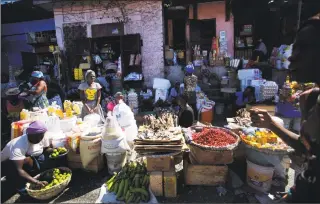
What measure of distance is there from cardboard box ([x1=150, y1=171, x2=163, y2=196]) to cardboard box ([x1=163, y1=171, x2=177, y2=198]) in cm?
7

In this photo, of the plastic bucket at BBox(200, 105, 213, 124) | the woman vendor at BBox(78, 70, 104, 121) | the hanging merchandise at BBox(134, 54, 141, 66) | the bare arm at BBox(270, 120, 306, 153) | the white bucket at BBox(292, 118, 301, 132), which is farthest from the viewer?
the hanging merchandise at BBox(134, 54, 141, 66)

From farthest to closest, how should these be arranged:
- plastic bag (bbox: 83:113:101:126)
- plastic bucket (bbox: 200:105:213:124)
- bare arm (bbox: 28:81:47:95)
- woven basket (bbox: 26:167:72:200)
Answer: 1. plastic bucket (bbox: 200:105:213:124)
2. bare arm (bbox: 28:81:47:95)
3. plastic bag (bbox: 83:113:101:126)
4. woven basket (bbox: 26:167:72:200)

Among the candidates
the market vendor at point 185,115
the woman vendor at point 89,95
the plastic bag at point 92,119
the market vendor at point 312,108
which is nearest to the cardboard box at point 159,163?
the market vendor at point 185,115

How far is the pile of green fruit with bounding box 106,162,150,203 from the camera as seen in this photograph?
3436 millimetres

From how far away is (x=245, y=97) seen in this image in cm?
787

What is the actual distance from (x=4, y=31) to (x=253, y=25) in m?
13.3

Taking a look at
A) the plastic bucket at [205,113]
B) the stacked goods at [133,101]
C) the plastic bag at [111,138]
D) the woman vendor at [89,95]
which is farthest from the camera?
the stacked goods at [133,101]

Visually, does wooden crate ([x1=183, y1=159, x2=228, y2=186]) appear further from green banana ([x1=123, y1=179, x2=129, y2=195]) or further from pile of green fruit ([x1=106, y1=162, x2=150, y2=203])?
green banana ([x1=123, y1=179, x2=129, y2=195])

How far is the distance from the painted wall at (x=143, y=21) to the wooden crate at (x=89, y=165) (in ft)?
18.1

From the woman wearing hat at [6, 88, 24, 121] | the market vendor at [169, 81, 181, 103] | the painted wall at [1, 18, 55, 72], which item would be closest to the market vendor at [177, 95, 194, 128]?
the market vendor at [169, 81, 181, 103]

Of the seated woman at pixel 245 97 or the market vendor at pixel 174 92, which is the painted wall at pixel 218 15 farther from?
the market vendor at pixel 174 92

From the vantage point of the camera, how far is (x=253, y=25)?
393 inches

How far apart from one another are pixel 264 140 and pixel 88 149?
3.18 m

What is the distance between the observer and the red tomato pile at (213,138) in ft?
12.0
